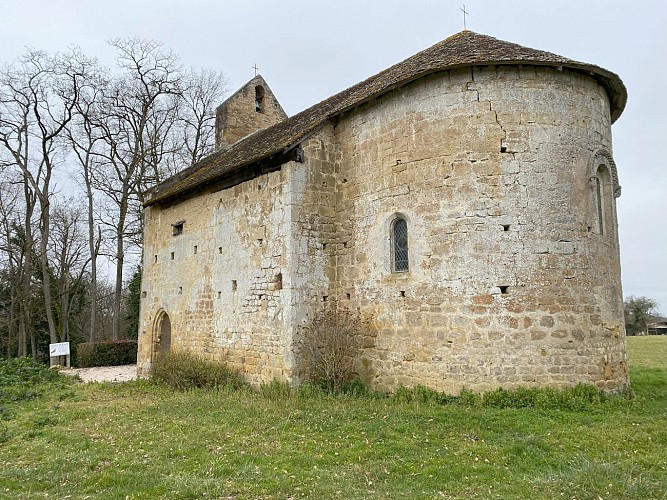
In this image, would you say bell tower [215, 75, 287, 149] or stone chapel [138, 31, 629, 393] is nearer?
stone chapel [138, 31, 629, 393]

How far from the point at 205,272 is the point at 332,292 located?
13.7ft

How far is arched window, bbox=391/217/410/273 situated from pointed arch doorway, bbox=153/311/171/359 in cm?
847

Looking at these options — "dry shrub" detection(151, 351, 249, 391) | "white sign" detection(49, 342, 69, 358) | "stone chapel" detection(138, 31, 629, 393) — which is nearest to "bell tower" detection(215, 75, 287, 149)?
"stone chapel" detection(138, 31, 629, 393)

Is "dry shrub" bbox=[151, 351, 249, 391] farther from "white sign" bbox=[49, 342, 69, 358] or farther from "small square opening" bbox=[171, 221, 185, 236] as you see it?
"white sign" bbox=[49, 342, 69, 358]

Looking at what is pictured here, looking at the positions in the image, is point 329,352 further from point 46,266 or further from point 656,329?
point 656,329

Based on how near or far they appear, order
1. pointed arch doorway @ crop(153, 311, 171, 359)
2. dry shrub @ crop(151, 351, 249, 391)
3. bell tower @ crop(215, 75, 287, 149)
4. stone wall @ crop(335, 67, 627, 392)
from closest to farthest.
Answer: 1. stone wall @ crop(335, 67, 627, 392)
2. dry shrub @ crop(151, 351, 249, 391)
3. pointed arch doorway @ crop(153, 311, 171, 359)
4. bell tower @ crop(215, 75, 287, 149)

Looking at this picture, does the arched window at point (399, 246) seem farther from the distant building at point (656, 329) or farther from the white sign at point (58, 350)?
the distant building at point (656, 329)

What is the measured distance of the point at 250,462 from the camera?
5914 millimetres

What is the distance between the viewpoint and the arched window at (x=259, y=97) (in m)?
20.2

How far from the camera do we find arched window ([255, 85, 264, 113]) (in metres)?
20.2

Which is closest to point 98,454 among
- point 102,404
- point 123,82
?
point 102,404

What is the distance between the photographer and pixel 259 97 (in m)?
20.4

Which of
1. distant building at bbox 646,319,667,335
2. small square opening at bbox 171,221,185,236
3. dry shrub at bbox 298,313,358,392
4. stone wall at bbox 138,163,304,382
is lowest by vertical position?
distant building at bbox 646,319,667,335

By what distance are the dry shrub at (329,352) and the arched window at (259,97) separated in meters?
12.2
